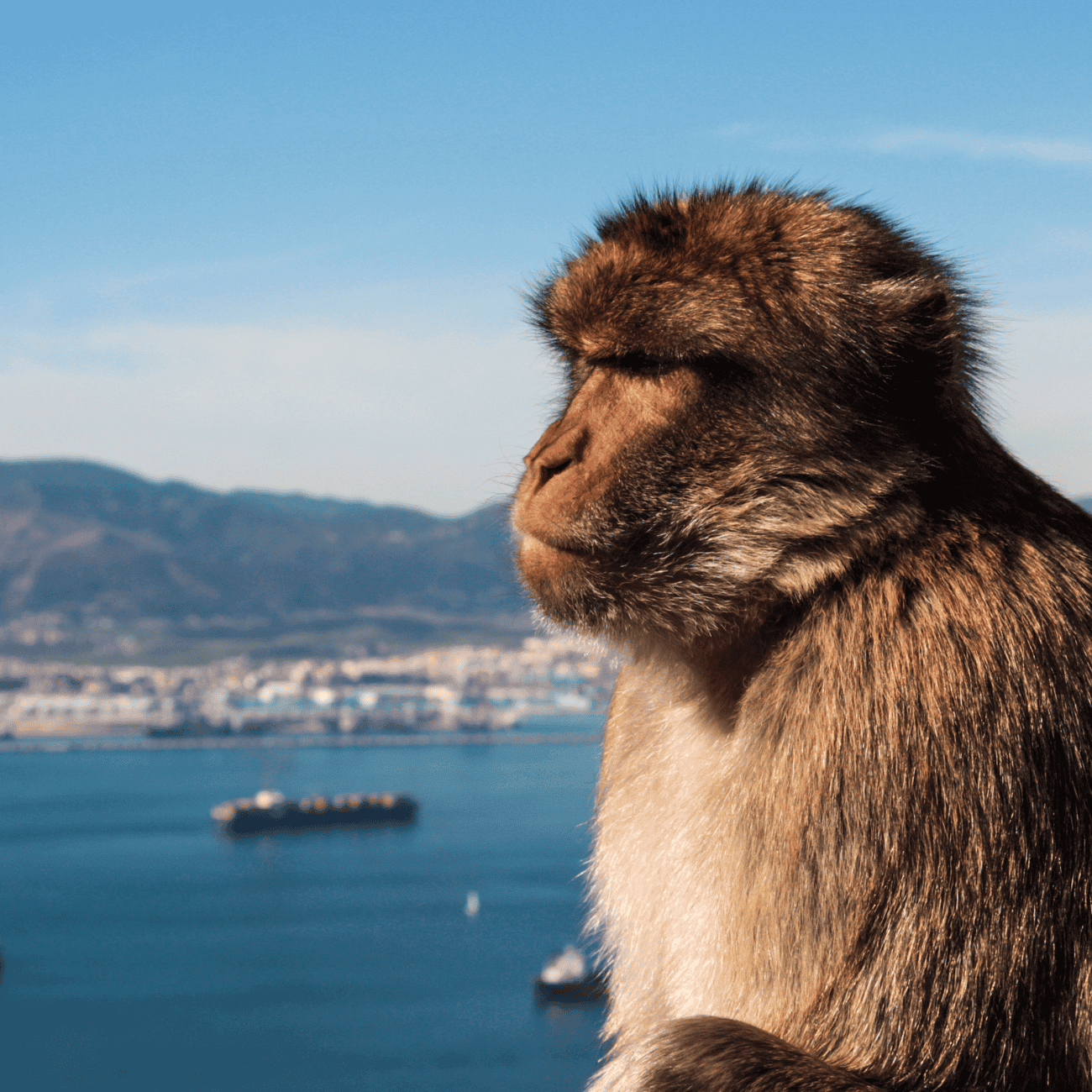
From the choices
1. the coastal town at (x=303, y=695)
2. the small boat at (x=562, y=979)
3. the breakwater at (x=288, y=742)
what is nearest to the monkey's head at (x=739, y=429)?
the small boat at (x=562, y=979)

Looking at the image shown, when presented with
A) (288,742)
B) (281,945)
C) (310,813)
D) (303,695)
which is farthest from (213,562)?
(281,945)

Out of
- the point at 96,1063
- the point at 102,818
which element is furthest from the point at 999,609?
the point at 102,818

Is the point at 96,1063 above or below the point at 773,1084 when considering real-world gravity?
below

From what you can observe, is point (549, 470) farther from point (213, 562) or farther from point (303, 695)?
point (213, 562)

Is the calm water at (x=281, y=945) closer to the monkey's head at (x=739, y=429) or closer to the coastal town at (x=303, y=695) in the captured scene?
the coastal town at (x=303, y=695)

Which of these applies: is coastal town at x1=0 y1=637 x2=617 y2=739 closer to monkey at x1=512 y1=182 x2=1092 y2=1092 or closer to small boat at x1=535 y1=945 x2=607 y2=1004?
small boat at x1=535 y1=945 x2=607 y2=1004

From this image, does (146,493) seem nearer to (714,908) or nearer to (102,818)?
(102,818)
